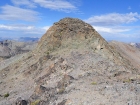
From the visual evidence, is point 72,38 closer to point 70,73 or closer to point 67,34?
point 67,34

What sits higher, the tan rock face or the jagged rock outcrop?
the tan rock face

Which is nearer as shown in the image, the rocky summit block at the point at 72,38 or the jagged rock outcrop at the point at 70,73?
the jagged rock outcrop at the point at 70,73

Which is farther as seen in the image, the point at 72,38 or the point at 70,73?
the point at 72,38

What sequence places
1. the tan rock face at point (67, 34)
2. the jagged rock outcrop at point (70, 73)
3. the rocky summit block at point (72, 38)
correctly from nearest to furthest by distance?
the jagged rock outcrop at point (70, 73)
the rocky summit block at point (72, 38)
the tan rock face at point (67, 34)

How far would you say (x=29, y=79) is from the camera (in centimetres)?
4162

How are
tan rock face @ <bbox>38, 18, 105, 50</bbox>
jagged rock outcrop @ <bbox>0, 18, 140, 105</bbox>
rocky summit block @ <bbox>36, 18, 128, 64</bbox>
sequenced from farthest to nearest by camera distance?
tan rock face @ <bbox>38, 18, 105, 50</bbox> → rocky summit block @ <bbox>36, 18, 128, 64</bbox> → jagged rock outcrop @ <bbox>0, 18, 140, 105</bbox>

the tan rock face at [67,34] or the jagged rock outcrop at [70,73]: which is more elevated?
the tan rock face at [67,34]

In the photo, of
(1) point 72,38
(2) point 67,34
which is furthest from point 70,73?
(2) point 67,34

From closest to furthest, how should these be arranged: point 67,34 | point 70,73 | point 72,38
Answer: point 70,73 → point 72,38 → point 67,34

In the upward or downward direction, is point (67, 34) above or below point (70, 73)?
above

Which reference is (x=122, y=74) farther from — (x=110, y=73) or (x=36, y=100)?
(x=36, y=100)

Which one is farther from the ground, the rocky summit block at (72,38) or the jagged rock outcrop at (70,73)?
the rocky summit block at (72,38)

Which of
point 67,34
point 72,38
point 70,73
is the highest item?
point 67,34

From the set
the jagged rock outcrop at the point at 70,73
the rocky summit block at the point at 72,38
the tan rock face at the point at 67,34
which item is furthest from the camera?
the tan rock face at the point at 67,34
